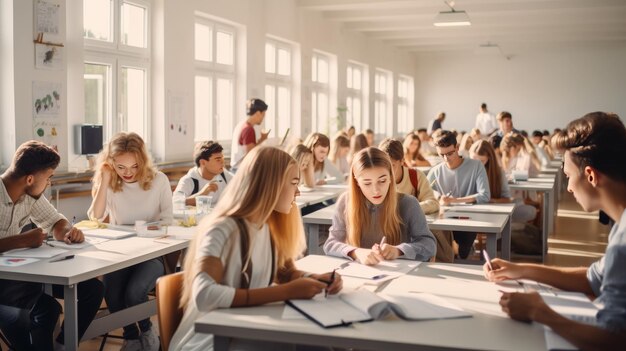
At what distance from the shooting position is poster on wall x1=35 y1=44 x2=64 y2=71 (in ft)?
17.7

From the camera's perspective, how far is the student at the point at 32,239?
9.75ft

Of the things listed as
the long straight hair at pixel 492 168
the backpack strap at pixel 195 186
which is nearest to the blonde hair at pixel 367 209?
the backpack strap at pixel 195 186

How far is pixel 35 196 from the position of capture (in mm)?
3328

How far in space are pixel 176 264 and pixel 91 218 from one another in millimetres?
597

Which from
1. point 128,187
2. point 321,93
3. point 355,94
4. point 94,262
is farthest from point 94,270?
point 355,94

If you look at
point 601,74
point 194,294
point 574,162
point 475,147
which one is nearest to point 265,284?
point 194,294

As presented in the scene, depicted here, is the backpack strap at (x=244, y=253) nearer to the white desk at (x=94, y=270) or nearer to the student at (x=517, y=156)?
the white desk at (x=94, y=270)

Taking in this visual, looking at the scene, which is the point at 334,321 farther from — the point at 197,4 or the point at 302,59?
the point at 302,59

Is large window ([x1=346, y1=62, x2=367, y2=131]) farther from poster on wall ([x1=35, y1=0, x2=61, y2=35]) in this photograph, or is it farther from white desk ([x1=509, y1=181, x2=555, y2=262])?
poster on wall ([x1=35, y1=0, x2=61, y2=35])

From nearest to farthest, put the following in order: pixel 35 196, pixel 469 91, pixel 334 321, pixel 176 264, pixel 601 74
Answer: pixel 334 321 < pixel 35 196 < pixel 176 264 < pixel 601 74 < pixel 469 91

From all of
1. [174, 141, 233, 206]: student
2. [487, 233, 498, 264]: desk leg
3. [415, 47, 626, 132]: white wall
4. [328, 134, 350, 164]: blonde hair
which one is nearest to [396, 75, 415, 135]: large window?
[415, 47, 626, 132]: white wall

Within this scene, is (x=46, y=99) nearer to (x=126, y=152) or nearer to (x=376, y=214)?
(x=126, y=152)

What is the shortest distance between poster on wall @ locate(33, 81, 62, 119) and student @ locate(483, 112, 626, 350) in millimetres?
4425

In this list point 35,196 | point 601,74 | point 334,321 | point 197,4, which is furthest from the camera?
point 601,74
